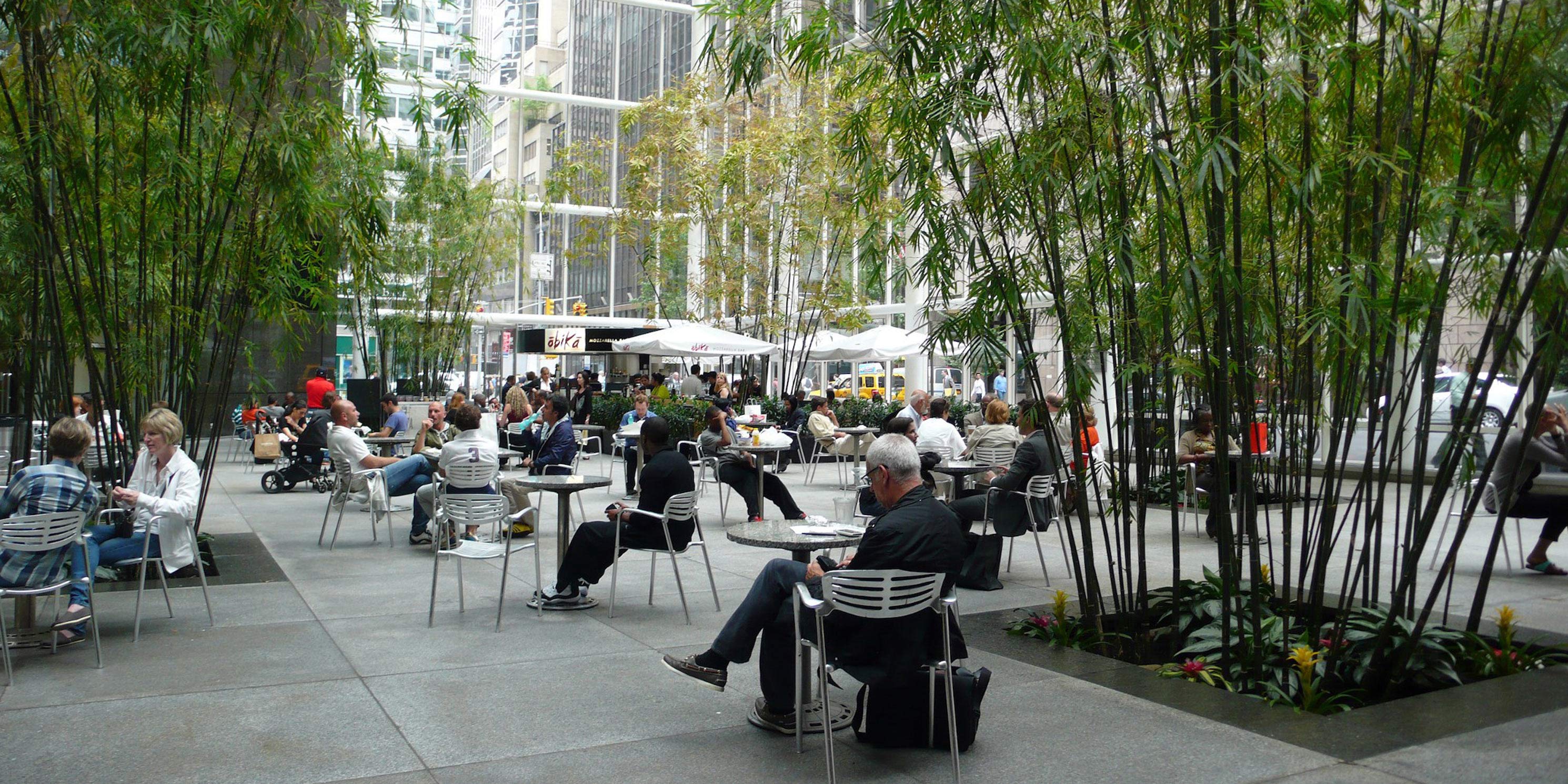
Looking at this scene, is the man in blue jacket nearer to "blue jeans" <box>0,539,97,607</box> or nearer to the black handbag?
the black handbag

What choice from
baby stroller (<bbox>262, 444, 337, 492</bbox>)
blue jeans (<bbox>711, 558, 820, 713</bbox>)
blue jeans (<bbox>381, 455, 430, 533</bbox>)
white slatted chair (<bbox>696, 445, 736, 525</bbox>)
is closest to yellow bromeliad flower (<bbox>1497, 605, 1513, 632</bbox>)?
blue jeans (<bbox>711, 558, 820, 713</bbox>)

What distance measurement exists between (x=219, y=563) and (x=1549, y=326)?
305 inches

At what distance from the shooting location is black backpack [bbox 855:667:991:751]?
169 inches

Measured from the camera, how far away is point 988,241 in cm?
588

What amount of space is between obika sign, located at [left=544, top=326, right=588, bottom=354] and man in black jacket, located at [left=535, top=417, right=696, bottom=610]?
22240 mm

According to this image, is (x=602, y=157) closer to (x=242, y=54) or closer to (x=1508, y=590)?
(x=242, y=54)

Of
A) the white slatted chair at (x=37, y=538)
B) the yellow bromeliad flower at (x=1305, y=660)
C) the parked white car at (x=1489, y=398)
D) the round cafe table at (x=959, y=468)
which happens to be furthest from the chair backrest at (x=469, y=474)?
the parked white car at (x=1489, y=398)

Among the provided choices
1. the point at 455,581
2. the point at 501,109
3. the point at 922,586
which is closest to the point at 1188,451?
the point at 455,581

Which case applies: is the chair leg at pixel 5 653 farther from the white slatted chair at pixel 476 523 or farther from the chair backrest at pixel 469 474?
the chair backrest at pixel 469 474

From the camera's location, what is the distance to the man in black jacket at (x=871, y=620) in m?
4.12

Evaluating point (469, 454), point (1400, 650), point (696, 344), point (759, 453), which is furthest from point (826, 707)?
point (696, 344)

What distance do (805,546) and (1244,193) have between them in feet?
9.44

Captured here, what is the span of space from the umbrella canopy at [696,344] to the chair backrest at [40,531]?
42.0ft

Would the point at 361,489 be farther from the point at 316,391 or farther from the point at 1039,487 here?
the point at 316,391
